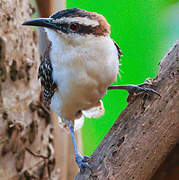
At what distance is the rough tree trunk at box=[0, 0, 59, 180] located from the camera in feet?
4.72

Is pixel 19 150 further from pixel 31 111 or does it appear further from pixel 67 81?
pixel 67 81

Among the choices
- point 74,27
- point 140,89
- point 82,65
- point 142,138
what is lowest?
point 142,138

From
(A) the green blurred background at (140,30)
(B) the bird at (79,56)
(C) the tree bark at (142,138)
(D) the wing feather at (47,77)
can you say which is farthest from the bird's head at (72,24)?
(A) the green blurred background at (140,30)

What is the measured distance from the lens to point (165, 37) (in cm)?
139

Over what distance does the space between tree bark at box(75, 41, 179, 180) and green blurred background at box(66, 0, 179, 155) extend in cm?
38

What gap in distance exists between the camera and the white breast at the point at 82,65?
956 millimetres

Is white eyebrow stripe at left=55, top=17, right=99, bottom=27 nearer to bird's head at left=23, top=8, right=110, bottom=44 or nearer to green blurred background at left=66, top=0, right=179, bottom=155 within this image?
bird's head at left=23, top=8, right=110, bottom=44

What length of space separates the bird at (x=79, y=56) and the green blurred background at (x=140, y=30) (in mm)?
355

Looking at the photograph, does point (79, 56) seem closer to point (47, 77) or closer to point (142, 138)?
point (47, 77)

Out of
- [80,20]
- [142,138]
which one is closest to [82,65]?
[80,20]

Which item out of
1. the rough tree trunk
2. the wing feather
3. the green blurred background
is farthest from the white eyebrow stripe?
the rough tree trunk

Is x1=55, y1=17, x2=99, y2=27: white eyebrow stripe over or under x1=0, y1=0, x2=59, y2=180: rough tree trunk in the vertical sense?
over

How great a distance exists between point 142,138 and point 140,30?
0.67 meters

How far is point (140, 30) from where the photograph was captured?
57.4 inches
